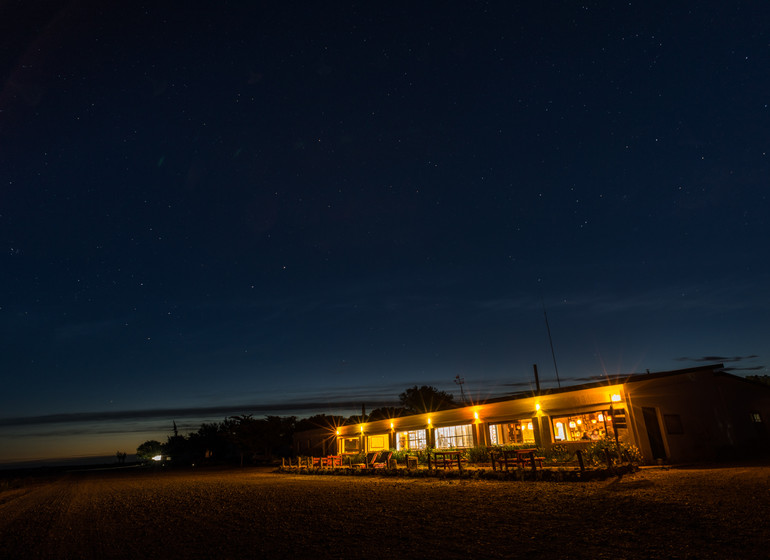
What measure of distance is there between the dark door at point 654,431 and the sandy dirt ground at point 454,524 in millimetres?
2971

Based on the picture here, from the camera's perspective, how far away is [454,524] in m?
6.43

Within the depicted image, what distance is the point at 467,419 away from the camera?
19156 mm

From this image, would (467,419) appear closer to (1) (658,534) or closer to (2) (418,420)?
(2) (418,420)

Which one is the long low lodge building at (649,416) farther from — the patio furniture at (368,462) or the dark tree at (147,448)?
the dark tree at (147,448)

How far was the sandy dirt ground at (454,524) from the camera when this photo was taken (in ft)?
16.4

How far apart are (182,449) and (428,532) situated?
63.7 m

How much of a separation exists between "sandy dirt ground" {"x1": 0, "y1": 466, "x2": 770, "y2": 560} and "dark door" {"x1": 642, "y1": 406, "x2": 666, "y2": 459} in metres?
2.97

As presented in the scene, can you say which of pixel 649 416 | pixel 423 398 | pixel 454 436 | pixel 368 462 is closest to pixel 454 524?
pixel 649 416

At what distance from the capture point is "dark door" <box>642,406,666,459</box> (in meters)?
13.9

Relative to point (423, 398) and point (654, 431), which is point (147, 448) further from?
point (654, 431)

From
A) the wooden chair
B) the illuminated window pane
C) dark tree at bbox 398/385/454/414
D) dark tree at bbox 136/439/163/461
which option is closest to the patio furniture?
the wooden chair

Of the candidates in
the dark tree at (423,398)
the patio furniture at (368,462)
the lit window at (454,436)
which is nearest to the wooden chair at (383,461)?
the patio furniture at (368,462)

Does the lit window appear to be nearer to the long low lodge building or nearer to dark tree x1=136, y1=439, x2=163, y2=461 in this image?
the long low lodge building

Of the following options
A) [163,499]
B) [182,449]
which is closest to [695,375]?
[163,499]
